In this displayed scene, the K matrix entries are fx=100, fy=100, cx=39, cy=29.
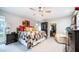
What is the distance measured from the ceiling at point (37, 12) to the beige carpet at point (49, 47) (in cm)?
44

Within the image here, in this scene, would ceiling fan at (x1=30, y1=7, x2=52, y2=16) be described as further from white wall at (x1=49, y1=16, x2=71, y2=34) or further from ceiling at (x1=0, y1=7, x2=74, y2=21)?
white wall at (x1=49, y1=16, x2=71, y2=34)

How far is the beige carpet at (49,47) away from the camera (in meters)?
1.80

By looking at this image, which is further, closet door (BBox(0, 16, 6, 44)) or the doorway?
the doorway

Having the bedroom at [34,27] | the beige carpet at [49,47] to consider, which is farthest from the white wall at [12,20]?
the beige carpet at [49,47]

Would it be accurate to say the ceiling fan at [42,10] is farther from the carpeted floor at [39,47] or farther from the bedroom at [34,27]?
the carpeted floor at [39,47]

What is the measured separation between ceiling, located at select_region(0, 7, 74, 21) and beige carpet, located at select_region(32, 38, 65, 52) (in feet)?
1.45

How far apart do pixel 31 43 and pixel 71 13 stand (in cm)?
90

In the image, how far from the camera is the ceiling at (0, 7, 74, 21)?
179 cm

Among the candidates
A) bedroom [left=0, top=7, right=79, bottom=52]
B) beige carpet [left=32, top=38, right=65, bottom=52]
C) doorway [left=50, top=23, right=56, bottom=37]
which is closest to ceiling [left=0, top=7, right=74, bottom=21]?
bedroom [left=0, top=7, right=79, bottom=52]

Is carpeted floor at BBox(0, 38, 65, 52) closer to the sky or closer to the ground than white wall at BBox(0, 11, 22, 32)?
closer to the ground

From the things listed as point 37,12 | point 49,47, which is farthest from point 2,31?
point 49,47

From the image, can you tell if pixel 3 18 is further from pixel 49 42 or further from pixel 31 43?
pixel 49 42

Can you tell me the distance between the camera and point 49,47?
5.96 feet
